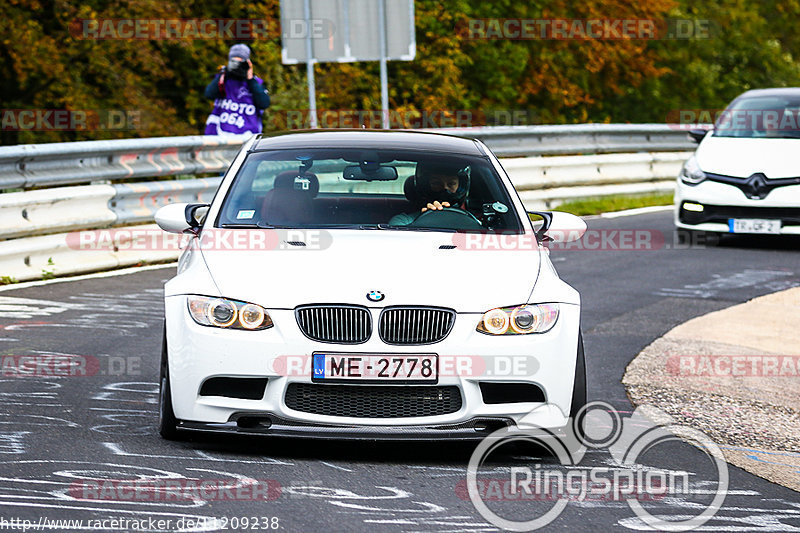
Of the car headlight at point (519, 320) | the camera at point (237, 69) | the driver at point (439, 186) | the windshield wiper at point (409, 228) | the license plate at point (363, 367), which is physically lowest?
the license plate at point (363, 367)

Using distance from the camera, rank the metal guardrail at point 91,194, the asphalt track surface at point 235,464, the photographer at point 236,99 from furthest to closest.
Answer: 1. the photographer at point 236,99
2. the metal guardrail at point 91,194
3. the asphalt track surface at point 235,464

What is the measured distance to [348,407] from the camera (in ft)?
20.3

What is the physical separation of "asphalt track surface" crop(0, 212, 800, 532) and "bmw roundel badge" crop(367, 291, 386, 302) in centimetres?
72


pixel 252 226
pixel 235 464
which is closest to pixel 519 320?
pixel 235 464

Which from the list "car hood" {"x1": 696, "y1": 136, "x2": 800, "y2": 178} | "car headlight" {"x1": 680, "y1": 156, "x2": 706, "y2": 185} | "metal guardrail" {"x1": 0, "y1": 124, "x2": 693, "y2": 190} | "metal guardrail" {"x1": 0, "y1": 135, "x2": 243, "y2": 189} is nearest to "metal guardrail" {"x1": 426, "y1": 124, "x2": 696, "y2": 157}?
"metal guardrail" {"x1": 0, "y1": 124, "x2": 693, "y2": 190}

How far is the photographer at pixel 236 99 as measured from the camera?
15.2 meters

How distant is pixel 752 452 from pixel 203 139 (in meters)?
8.80

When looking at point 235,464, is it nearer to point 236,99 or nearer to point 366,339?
point 366,339

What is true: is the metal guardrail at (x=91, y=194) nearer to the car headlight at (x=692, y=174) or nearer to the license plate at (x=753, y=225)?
the car headlight at (x=692, y=174)

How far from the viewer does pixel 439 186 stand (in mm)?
7645

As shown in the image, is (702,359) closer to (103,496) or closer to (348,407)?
(348,407)

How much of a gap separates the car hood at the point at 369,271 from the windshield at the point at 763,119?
10145 mm

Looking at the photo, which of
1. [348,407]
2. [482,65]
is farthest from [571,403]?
[482,65]

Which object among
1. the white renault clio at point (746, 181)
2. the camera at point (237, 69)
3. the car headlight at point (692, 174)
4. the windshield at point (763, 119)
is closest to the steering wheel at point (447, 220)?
the camera at point (237, 69)
